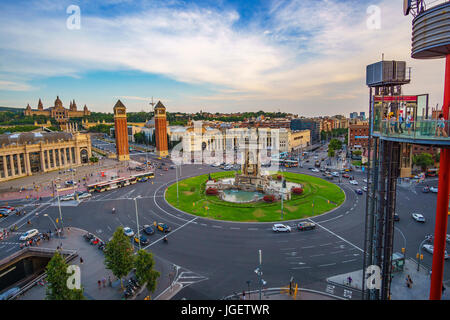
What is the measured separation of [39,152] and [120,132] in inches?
1076

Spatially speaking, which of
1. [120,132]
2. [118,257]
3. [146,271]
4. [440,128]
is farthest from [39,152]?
[440,128]

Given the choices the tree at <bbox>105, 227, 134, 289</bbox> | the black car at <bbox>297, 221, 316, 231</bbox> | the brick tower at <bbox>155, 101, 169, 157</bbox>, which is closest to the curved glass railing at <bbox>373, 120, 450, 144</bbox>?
the tree at <bbox>105, 227, 134, 289</bbox>

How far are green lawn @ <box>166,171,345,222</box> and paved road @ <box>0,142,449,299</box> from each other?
5.85ft

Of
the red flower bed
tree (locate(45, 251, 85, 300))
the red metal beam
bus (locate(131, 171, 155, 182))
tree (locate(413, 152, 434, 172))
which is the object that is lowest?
the red flower bed

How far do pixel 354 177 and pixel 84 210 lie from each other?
190 feet

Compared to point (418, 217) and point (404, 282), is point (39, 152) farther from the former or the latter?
point (418, 217)

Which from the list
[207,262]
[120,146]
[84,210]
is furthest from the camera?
[120,146]

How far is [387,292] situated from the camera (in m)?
17.0

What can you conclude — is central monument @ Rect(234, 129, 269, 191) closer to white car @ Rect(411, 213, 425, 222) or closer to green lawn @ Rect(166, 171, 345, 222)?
green lawn @ Rect(166, 171, 345, 222)

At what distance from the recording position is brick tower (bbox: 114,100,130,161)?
94062 millimetres

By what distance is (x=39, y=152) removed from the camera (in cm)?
7369
